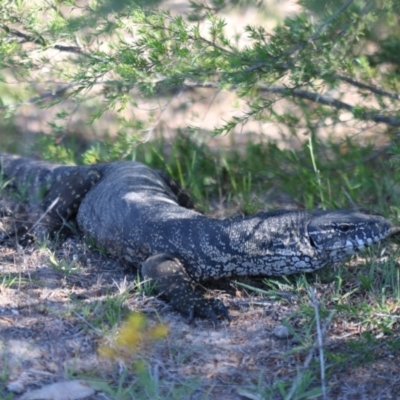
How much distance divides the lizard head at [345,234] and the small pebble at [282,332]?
34.9 inches

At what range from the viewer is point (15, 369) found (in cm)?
461

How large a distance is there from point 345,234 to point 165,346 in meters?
1.65

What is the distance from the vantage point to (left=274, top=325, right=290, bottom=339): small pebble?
17.0 ft

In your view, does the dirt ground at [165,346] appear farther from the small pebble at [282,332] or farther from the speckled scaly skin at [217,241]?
the speckled scaly skin at [217,241]

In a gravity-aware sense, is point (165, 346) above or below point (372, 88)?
below

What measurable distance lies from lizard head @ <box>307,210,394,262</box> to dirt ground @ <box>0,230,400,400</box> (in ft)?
0.95

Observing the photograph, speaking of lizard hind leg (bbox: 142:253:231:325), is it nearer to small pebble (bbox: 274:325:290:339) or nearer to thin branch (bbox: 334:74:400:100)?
small pebble (bbox: 274:325:290:339)

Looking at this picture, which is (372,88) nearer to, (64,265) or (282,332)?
(282,332)

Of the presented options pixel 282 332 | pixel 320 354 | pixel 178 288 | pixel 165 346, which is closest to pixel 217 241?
pixel 178 288

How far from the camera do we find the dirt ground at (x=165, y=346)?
463cm

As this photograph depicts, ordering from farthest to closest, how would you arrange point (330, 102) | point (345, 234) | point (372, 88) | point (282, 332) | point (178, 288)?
point (330, 102)
point (372, 88)
point (345, 234)
point (178, 288)
point (282, 332)

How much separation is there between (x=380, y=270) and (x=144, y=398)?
225 centimetres

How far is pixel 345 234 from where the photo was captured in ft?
19.4

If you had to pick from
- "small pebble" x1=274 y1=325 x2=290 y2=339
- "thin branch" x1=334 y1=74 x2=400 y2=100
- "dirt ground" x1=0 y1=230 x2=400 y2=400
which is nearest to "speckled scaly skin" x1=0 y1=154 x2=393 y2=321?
"dirt ground" x1=0 y1=230 x2=400 y2=400
